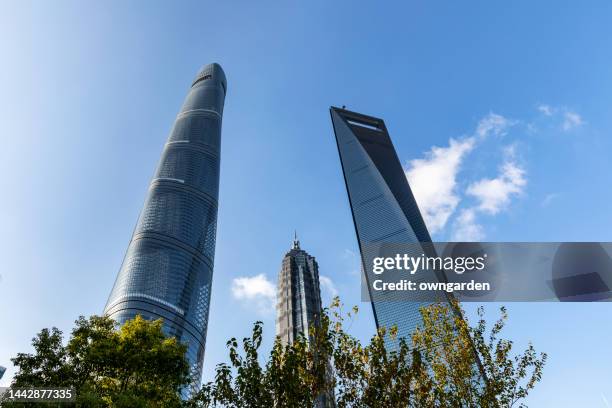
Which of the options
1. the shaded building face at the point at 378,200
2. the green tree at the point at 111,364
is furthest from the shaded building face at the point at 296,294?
the green tree at the point at 111,364

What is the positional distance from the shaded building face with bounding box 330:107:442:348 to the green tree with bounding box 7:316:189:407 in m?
111

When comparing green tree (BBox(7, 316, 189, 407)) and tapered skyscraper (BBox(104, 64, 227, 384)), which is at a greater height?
tapered skyscraper (BBox(104, 64, 227, 384))

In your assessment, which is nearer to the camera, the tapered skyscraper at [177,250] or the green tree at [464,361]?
the green tree at [464,361]

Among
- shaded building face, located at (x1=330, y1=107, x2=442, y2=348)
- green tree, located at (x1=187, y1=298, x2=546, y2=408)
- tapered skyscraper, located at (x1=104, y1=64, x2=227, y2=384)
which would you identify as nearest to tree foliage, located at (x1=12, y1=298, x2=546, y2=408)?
green tree, located at (x1=187, y1=298, x2=546, y2=408)

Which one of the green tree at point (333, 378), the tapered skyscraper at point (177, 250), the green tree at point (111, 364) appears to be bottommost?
the green tree at point (333, 378)

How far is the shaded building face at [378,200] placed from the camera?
14962 cm

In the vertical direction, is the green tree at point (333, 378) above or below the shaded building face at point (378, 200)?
below

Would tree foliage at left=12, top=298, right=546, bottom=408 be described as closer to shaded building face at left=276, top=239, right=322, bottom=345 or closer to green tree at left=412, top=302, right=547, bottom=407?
green tree at left=412, top=302, right=547, bottom=407

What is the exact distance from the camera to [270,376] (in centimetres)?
1598

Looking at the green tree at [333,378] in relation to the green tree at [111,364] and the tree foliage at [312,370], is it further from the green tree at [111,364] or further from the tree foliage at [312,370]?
the green tree at [111,364]

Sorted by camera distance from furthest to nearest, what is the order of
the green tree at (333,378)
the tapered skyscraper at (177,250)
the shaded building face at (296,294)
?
the shaded building face at (296,294) → the tapered skyscraper at (177,250) → the green tree at (333,378)

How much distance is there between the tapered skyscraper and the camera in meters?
123

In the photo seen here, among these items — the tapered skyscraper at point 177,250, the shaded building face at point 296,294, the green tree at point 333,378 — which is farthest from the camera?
the shaded building face at point 296,294

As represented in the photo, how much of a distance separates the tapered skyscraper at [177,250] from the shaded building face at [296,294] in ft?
97.5
